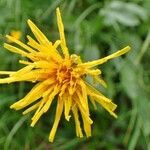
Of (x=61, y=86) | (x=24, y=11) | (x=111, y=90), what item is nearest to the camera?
(x=61, y=86)

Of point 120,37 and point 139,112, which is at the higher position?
point 120,37

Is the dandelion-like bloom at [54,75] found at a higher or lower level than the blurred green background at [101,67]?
higher

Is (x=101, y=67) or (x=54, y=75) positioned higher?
(x=54, y=75)

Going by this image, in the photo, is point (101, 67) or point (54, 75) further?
point (101, 67)

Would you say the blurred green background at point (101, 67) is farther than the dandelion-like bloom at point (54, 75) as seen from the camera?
Yes

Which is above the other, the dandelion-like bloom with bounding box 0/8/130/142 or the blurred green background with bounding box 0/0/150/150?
the dandelion-like bloom with bounding box 0/8/130/142

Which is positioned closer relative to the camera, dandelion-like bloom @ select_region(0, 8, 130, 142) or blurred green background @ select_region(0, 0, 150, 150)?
dandelion-like bloom @ select_region(0, 8, 130, 142)

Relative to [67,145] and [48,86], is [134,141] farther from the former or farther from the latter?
[48,86]

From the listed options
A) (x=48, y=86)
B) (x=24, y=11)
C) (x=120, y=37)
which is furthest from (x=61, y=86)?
(x=120, y=37)
